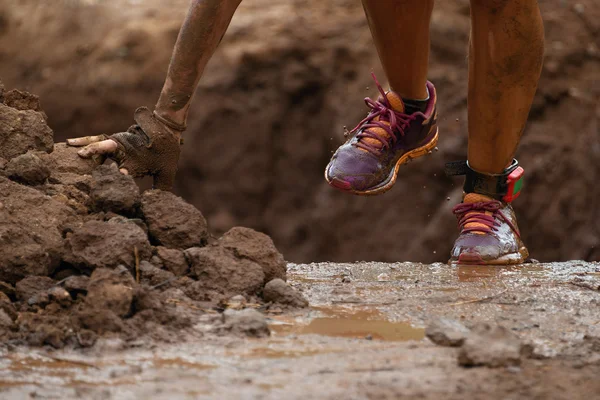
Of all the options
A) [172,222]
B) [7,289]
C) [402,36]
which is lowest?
[7,289]

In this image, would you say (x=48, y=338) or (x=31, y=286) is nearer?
(x=48, y=338)

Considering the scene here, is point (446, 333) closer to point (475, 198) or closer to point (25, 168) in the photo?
point (25, 168)

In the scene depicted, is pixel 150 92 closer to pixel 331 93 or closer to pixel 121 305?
pixel 331 93

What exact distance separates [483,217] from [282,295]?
0.94m

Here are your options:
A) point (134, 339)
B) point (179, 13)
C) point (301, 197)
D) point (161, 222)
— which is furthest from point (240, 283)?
point (179, 13)

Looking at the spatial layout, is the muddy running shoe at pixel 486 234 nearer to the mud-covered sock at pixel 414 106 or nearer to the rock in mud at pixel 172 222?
the mud-covered sock at pixel 414 106

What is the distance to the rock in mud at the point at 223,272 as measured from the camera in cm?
153

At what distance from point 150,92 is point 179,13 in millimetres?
524

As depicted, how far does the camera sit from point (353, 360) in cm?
111

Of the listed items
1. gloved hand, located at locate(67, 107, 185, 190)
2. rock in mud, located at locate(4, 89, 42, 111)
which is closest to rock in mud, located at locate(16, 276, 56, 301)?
gloved hand, located at locate(67, 107, 185, 190)

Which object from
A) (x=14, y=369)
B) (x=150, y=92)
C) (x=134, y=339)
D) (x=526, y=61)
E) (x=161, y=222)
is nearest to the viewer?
(x=14, y=369)

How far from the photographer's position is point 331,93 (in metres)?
5.10

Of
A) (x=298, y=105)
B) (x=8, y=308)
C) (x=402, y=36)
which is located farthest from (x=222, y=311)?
(x=298, y=105)

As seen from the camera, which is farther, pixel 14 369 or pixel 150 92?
pixel 150 92
